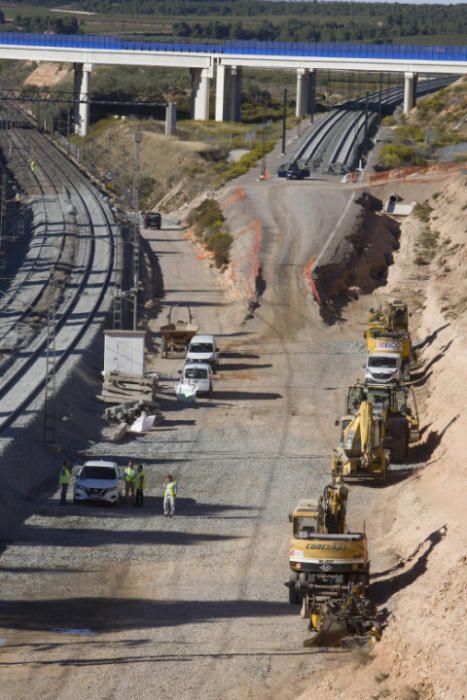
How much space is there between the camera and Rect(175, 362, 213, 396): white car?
5972cm

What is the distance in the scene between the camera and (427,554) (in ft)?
113

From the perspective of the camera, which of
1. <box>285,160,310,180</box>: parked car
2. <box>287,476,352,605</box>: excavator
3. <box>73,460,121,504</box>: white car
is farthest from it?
<box>285,160,310,180</box>: parked car

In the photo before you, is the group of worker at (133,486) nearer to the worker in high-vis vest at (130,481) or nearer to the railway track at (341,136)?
the worker in high-vis vest at (130,481)

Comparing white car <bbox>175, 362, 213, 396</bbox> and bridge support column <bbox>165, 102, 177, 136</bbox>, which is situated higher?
bridge support column <bbox>165, 102, 177, 136</bbox>

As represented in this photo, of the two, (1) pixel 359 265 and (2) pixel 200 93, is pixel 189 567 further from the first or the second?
(2) pixel 200 93

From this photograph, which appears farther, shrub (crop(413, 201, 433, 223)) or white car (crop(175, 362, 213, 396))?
shrub (crop(413, 201, 433, 223))

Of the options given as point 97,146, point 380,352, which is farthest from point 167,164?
point 380,352

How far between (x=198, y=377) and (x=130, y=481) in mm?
17181

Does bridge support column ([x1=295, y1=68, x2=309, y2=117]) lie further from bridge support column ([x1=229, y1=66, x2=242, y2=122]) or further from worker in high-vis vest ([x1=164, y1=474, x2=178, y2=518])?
worker in high-vis vest ([x1=164, y1=474, x2=178, y2=518])

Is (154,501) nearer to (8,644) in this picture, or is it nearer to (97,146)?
(8,644)

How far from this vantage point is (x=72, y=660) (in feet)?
96.3

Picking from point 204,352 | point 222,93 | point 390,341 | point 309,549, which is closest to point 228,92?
point 222,93

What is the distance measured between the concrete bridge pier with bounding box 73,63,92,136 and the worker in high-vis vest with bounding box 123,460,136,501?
4217 inches

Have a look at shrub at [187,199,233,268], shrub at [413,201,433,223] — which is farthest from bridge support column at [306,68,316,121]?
shrub at [413,201,433,223]
